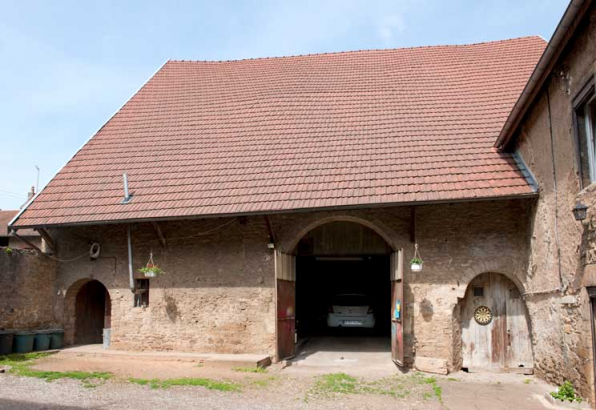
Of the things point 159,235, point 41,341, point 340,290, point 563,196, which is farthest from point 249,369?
point 340,290

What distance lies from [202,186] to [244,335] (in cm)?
340

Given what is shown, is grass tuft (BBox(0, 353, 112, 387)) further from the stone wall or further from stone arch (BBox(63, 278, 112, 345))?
stone arch (BBox(63, 278, 112, 345))

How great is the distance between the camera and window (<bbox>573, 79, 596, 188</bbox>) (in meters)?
7.86

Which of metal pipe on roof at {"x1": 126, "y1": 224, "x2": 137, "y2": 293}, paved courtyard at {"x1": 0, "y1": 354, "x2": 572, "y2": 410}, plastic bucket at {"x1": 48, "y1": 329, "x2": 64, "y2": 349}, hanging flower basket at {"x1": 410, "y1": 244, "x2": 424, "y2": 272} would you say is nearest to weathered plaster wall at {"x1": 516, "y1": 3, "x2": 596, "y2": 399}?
paved courtyard at {"x1": 0, "y1": 354, "x2": 572, "y2": 410}

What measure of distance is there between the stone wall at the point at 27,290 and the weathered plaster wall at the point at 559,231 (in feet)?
34.9

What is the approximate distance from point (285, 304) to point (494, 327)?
4.36 metres

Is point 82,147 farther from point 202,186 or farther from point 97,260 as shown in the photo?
point 202,186

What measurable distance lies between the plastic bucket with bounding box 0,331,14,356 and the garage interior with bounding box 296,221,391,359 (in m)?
6.22

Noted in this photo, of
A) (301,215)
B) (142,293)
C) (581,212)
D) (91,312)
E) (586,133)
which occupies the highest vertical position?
(586,133)

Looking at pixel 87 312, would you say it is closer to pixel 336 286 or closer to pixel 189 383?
pixel 189 383

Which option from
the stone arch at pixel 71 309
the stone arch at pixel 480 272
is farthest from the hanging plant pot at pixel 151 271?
the stone arch at pixel 480 272

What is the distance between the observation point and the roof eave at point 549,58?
7.43m

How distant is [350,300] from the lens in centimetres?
1567

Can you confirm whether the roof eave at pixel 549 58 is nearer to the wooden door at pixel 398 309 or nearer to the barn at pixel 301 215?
the barn at pixel 301 215
